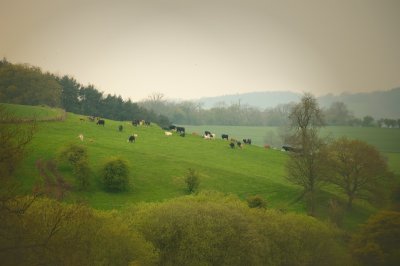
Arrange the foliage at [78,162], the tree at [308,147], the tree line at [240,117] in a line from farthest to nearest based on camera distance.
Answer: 1. the tree line at [240,117]
2. the tree at [308,147]
3. the foliage at [78,162]

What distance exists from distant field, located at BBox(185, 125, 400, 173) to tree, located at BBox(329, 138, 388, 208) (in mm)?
27157

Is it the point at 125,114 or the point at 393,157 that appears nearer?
the point at 393,157

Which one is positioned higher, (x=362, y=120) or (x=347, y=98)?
(x=347, y=98)

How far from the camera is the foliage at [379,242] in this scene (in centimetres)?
3097

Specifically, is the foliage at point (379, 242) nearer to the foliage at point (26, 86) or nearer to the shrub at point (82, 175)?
the shrub at point (82, 175)

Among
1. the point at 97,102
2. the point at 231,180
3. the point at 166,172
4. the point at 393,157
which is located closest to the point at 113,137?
the point at 166,172

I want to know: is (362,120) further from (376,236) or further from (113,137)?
(376,236)

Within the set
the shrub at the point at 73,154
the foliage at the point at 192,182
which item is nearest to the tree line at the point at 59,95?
the shrub at the point at 73,154

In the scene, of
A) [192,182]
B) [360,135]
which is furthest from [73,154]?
[360,135]

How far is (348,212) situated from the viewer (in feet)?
161

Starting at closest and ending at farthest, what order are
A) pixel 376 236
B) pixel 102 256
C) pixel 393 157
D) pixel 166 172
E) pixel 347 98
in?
pixel 102 256
pixel 376 236
pixel 166 172
pixel 393 157
pixel 347 98

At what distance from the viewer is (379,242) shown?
31844 mm

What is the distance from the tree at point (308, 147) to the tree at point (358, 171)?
8.64 ft

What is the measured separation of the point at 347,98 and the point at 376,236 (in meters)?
165
